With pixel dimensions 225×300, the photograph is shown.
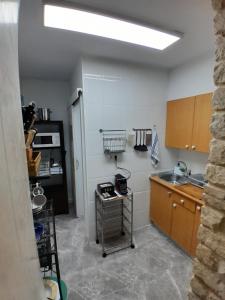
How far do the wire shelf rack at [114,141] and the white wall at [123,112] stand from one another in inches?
2.7

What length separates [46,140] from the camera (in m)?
2.91

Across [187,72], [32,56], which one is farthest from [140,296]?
[32,56]

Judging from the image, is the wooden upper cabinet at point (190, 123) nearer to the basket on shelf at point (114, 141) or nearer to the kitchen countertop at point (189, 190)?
the kitchen countertop at point (189, 190)

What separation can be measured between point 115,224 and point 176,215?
0.88 meters

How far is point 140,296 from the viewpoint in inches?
65.1

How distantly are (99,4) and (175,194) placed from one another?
2072 millimetres

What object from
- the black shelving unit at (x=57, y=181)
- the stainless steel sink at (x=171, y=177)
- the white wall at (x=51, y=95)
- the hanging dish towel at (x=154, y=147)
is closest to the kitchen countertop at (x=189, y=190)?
the stainless steel sink at (x=171, y=177)

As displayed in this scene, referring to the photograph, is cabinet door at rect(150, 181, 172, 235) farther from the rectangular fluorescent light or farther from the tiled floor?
the rectangular fluorescent light

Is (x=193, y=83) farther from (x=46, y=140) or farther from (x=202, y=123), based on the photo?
(x=46, y=140)

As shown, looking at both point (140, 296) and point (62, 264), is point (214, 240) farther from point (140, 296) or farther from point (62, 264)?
point (62, 264)

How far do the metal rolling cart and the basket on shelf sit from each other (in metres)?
0.57

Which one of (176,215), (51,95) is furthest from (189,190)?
(51,95)

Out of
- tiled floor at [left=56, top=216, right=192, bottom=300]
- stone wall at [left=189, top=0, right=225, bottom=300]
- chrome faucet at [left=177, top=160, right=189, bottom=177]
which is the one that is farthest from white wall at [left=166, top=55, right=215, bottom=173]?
stone wall at [left=189, top=0, right=225, bottom=300]

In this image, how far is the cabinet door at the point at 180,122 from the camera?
2182 millimetres
